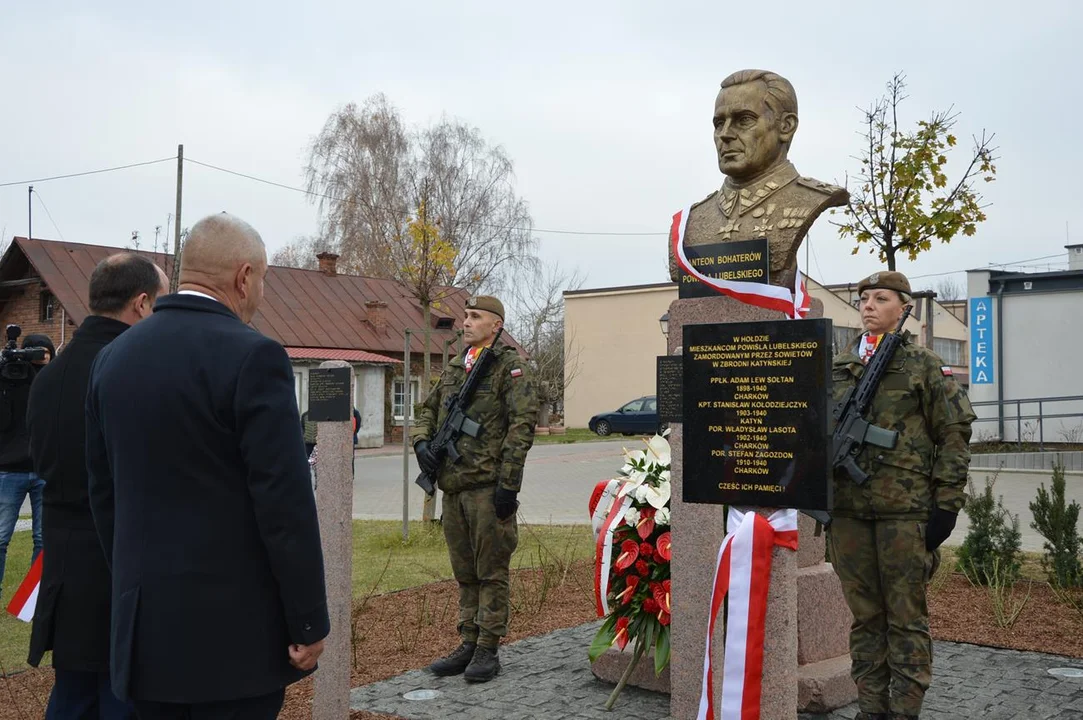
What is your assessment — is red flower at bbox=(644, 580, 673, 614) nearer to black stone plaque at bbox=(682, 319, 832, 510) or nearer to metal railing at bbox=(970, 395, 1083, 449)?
black stone plaque at bbox=(682, 319, 832, 510)

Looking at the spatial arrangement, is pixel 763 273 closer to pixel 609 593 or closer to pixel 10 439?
pixel 609 593

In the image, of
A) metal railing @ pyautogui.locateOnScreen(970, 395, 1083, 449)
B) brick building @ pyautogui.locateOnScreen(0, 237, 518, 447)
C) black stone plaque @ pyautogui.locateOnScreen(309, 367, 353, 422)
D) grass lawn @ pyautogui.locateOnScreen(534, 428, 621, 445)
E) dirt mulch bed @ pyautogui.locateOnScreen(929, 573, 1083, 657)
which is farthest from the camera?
grass lawn @ pyautogui.locateOnScreen(534, 428, 621, 445)

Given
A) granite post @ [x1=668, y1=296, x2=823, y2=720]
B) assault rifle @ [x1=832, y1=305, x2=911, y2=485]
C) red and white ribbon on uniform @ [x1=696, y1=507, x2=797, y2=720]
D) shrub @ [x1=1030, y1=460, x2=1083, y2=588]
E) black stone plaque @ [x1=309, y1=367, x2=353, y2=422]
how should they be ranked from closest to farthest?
red and white ribbon on uniform @ [x1=696, y1=507, x2=797, y2=720], granite post @ [x1=668, y1=296, x2=823, y2=720], assault rifle @ [x1=832, y1=305, x2=911, y2=485], black stone plaque @ [x1=309, y1=367, x2=353, y2=422], shrub @ [x1=1030, y1=460, x2=1083, y2=588]

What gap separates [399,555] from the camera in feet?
36.9

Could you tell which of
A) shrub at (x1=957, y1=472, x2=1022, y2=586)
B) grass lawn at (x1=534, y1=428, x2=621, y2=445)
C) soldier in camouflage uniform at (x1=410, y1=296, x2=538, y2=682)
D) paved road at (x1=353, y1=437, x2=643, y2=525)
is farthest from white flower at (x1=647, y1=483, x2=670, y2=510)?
grass lawn at (x1=534, y1=428, x2=621, y2=445)

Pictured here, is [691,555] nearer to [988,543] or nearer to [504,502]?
[504,502]

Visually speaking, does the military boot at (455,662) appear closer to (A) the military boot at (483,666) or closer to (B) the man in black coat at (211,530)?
(A) the military boot at (483,666)

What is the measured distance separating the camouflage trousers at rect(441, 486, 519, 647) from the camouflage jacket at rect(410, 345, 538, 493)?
0.36ft

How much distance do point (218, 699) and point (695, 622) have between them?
2.83m

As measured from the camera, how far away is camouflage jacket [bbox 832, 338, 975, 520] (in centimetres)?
485

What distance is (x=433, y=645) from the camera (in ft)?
23.4

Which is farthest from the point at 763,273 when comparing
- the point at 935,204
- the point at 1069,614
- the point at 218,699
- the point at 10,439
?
the point at 935,204

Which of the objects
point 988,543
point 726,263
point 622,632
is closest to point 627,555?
point 622,632

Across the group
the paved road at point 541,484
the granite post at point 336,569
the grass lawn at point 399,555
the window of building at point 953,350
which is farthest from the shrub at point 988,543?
the window of building at point 953,350
